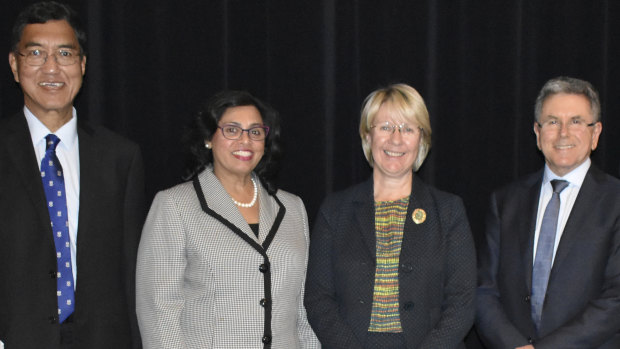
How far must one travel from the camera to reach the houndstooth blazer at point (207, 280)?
2400mm

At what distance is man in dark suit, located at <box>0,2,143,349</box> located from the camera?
2.30 metres

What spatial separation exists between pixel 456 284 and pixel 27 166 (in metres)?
1.62

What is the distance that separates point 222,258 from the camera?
2.43 metres

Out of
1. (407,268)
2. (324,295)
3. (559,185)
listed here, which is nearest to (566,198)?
(559,185)

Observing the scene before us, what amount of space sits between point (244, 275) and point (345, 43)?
65.9 inches

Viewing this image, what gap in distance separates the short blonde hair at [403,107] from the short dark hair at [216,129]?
0.41m

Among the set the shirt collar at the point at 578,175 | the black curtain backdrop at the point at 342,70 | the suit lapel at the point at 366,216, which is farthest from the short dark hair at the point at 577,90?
the black curtain backdrop at the point at 342,70

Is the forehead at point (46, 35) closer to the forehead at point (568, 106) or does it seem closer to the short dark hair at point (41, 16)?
the short dark hair at point (41, 16)

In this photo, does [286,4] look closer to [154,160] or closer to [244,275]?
[154,160]

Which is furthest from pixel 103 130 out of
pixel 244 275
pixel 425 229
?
pixel 425 229

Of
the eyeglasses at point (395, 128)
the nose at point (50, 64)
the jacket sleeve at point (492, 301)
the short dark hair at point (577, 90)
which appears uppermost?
the nose at point (50, 64)

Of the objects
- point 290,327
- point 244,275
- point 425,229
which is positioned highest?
point 425,229

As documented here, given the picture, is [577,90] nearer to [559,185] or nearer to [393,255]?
[559,185]

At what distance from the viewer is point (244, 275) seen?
2.44 meters
